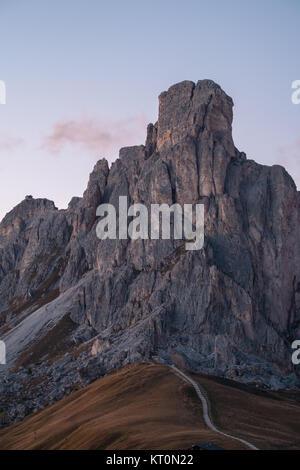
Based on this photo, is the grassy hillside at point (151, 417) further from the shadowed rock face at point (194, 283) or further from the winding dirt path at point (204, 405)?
the shadowed rock face at point (194, 283)

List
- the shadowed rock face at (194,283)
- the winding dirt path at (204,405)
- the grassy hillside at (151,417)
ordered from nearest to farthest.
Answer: the winding dirt path at (204,405)
the grassy hillside at (151,417)
the shadowed rock face at (194,283)

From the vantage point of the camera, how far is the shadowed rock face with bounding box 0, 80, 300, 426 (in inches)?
5448

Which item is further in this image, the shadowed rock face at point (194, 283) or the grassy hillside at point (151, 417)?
the shadowed rock face at point (194, 283)

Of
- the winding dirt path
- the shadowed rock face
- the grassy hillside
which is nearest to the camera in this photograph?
the winding dirt path

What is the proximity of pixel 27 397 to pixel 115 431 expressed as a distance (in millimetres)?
79659

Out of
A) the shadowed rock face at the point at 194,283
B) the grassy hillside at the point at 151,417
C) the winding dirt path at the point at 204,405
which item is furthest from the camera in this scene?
the shadowed rock face at the point at 194,283

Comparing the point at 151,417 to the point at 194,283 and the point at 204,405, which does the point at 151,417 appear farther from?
the point at 194,283

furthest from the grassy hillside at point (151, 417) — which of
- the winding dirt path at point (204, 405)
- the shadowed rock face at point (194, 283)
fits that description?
the shadowed rock face at point (194, 283)

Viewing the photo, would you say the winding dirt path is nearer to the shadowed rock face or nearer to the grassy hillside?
the grassy hillside

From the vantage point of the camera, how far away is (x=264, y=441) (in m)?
56.8

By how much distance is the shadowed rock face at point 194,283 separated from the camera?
138m

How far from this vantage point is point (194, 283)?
153 m

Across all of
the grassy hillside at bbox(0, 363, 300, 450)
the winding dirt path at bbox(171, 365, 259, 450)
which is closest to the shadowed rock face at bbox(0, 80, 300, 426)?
the grassy hillside at bbox(0, 363, 300, 450)
